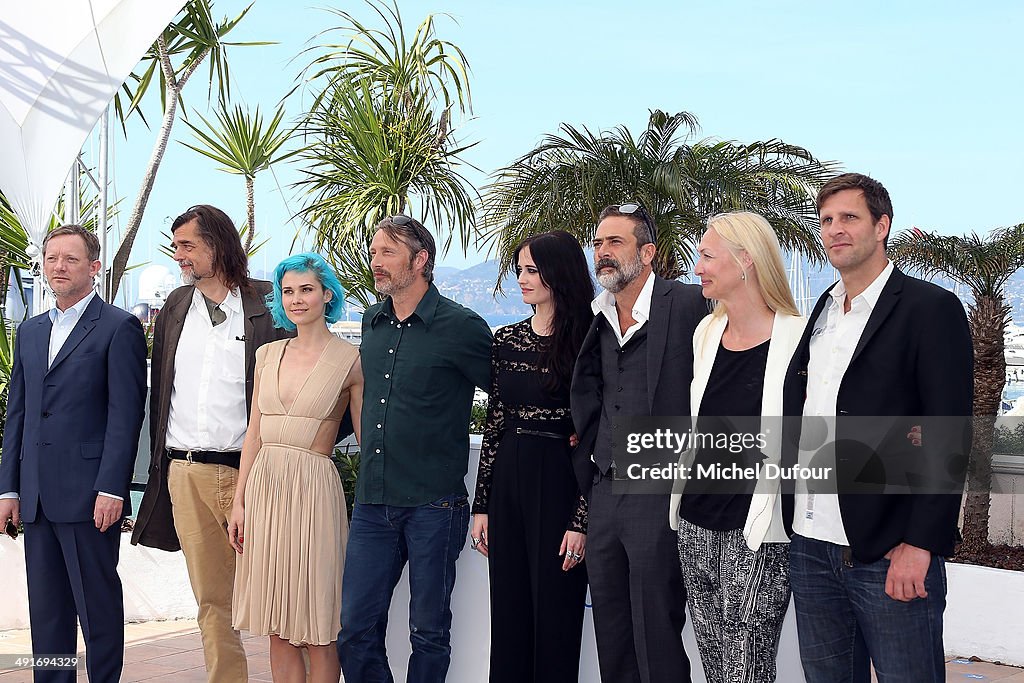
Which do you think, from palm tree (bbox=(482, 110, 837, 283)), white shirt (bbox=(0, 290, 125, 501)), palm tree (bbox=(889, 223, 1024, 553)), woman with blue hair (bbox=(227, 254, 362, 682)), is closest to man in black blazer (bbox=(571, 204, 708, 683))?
woman with blue hair (bbox=(227, 254, 362, 682))

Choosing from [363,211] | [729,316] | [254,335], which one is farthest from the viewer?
[363,211]

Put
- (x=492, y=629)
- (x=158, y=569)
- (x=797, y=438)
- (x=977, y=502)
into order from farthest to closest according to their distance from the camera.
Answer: (x=977, y=502) < (x=158, y=569) < (x=492, y=629) < (x=797, y=438)

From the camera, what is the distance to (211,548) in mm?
3779

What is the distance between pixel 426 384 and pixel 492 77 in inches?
5019

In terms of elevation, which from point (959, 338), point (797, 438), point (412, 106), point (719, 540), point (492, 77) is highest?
point (492, 77)

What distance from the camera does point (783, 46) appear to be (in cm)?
12762

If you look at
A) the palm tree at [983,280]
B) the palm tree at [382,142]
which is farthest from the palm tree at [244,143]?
the palm tree at [983,280]


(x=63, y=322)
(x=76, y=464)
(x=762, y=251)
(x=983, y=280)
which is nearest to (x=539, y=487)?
(x=762, y=251)

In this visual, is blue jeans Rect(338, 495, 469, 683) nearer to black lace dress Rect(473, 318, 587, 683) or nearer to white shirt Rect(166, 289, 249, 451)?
black lace dress Rect(473, 318, 587, 683)

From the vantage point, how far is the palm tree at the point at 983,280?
7.08 meters

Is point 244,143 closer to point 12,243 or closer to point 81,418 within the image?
point 12,243

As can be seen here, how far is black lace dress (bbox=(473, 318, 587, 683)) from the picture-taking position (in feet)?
10.5

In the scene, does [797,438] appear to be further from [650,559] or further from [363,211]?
[363,211]

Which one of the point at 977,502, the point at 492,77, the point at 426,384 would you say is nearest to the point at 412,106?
the point at 977,502
